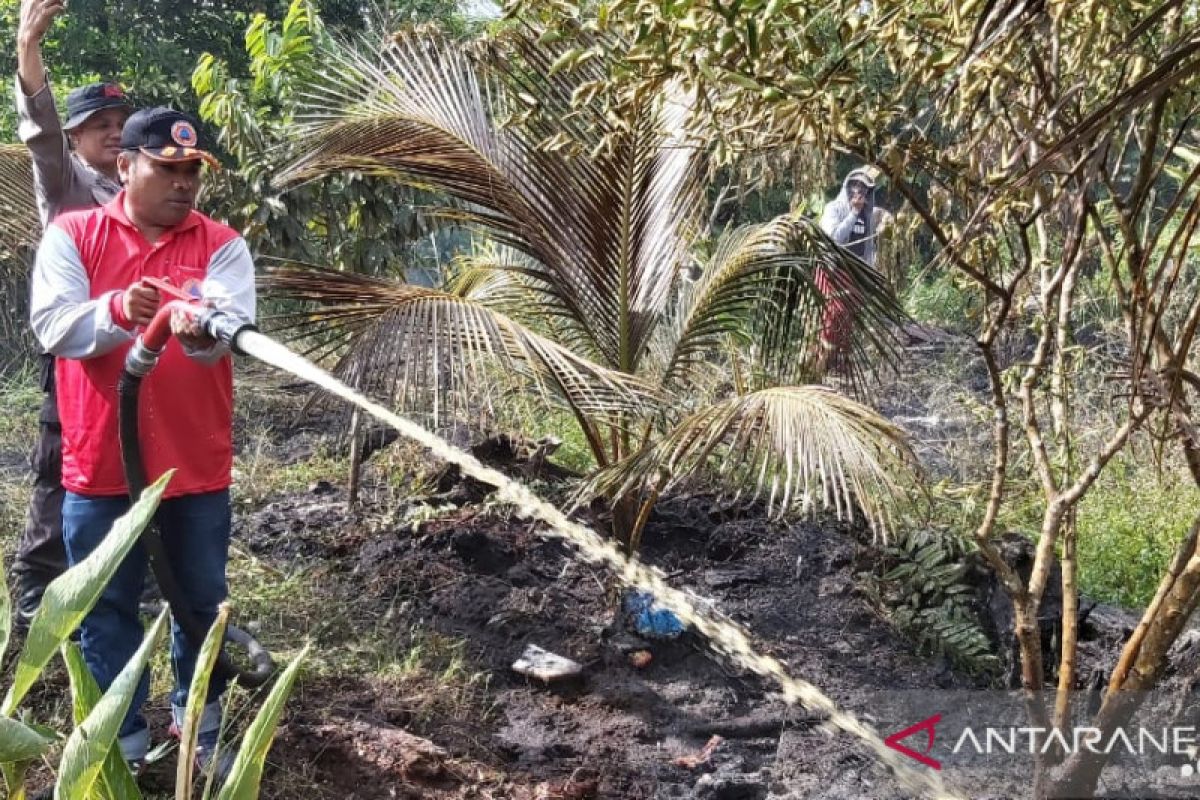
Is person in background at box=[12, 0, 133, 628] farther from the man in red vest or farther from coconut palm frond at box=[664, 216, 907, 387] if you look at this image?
coconut palm frond at box=[664, 216, 907, 387]

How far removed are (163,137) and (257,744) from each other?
4.78ft

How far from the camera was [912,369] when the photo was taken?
294 inches

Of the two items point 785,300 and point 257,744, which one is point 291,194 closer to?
point 785,300

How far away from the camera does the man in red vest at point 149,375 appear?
8.01 ft

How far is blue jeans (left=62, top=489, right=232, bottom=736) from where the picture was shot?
2.58 m

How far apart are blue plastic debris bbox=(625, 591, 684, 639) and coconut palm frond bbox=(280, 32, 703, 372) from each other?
2.78 feet

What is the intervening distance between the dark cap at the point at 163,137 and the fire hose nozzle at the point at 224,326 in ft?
1.42

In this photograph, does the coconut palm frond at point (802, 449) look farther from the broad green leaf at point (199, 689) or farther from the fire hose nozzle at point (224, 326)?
the broad green leaf at point (199, 689)

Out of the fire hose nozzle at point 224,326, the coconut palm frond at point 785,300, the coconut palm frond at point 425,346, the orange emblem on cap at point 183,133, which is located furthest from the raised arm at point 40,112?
the coconut palm frond at point 785,300

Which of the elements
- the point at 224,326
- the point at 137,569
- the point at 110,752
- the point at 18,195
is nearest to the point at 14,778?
the point at 110,752

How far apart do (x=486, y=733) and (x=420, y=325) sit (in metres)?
1.23

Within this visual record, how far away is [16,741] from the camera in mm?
1407

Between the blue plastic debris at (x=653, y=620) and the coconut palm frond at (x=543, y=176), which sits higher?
the coconut palm frond at (x=543, y=176)

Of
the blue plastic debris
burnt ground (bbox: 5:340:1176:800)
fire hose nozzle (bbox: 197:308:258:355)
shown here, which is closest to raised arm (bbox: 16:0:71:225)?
fire hose nozzle (bbox: 197:308:258:355)
